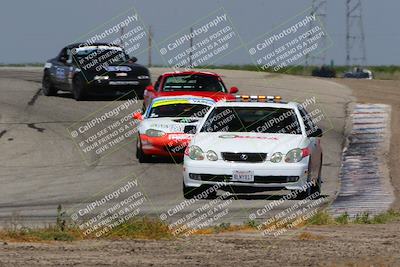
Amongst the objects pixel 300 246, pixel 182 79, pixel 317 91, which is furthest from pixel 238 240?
pixel 317 91

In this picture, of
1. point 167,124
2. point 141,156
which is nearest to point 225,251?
point 167,124

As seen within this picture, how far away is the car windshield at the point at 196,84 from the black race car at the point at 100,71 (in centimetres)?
491

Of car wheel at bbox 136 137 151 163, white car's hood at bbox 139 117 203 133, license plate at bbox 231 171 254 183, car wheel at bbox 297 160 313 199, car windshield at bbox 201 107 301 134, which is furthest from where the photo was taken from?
car wheel at bbox 136 137 151 163

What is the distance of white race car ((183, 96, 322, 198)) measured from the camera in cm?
1625

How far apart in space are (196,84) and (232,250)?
15389 mm

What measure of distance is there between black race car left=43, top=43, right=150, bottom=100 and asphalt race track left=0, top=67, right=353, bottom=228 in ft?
1.78

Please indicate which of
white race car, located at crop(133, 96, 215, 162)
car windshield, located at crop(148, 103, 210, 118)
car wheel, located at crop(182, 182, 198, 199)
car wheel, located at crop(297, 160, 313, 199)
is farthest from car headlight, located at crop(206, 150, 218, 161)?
car windshield, located at crop(148, 103, 210, 118)

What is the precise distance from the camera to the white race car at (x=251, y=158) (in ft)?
53.3

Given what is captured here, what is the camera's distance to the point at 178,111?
22281 mm

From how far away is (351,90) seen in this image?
38219 millimetres

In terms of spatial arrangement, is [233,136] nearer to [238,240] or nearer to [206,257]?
[238,240]

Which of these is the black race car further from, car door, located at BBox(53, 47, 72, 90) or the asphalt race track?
the asphalt race track

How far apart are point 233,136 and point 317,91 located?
69.7ft

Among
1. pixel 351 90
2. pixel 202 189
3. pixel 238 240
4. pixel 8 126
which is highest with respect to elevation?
pixel 238 240
